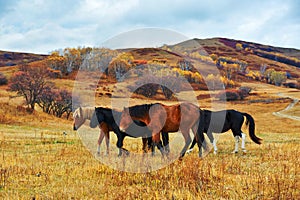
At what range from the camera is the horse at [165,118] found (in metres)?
9.98

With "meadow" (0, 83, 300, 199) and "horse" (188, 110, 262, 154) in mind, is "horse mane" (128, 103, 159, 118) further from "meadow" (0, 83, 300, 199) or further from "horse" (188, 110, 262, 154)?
"horse" (188, 110, 262, 154)

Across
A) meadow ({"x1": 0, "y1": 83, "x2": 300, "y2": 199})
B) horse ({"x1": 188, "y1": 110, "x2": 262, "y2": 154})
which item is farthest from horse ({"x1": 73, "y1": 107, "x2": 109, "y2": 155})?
horse ({"x1": 188, "y1": 110, "x2": 262, "y2": 154})

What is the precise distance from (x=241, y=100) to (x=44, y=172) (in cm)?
7578

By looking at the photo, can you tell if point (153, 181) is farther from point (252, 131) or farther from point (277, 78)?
point (277, 78)

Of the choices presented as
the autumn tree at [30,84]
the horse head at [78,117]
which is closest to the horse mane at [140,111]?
the horse head at [78,117]

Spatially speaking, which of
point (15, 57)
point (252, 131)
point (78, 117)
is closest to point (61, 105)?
point (78, 117)

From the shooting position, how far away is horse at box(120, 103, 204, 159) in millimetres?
9979

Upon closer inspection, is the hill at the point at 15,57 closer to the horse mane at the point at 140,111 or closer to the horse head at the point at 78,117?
the horse head at the point at 78,117

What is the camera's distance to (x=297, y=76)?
6368 inches

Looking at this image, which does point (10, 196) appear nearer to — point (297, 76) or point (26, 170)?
point (26, 170)

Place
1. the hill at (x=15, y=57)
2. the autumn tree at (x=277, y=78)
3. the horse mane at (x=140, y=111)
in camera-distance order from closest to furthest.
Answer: the horse mane at (x=140, y=111) → the autumn tree at (x=277, y=78) → the hill at (x=15, y=57)

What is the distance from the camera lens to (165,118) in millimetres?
10086

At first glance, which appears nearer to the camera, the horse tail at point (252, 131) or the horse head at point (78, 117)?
the horse tail at point (252, 131)

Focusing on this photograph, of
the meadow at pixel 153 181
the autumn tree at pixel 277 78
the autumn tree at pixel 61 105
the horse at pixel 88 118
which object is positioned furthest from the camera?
the autumn tree at pixel 277 78
